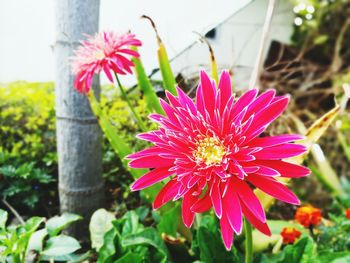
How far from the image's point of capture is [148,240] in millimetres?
1164

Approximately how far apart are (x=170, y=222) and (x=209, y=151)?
58 centimetres

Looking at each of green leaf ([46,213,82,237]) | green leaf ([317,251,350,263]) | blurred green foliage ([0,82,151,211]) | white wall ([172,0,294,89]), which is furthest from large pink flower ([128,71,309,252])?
white wall ([172,0,294,89])

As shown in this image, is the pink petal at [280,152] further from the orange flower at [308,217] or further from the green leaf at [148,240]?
the orange flower at [308,217]

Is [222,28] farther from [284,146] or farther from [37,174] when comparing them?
[284,146]

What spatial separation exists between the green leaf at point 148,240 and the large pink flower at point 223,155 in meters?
0.40

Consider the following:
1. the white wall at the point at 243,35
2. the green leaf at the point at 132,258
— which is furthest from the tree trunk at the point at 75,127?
the white wall at the point at 243,35

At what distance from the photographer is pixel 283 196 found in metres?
0.70

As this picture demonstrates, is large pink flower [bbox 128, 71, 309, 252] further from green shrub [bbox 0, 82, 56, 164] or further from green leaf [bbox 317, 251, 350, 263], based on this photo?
green shrub [bbox 0, 82, 56, 164]

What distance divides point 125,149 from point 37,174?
0.61m

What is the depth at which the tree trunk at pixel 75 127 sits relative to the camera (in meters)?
1.53

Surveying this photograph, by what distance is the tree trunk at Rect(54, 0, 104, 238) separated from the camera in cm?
153

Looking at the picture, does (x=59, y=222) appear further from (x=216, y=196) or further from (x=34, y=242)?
(x=216, y=196)

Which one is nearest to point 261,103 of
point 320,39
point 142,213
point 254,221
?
point 254,221

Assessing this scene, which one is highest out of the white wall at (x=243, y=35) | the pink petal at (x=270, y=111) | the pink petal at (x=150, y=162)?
the white wall at (x=243, y=35)
